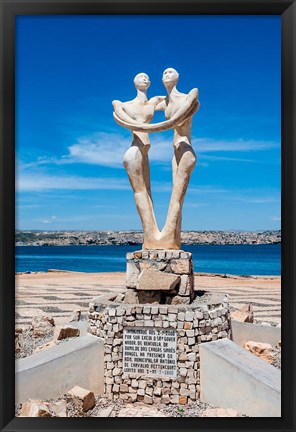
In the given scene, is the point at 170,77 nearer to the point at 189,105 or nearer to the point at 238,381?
the point at 189,105

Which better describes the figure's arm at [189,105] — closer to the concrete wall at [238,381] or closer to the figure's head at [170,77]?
the figure's head at [170,77]

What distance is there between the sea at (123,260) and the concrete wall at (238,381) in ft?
90.8

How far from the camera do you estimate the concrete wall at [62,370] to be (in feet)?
24.2

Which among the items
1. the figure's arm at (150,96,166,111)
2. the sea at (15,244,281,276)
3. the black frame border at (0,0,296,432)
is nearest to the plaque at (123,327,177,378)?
the black frame border at (0,0,296,432)

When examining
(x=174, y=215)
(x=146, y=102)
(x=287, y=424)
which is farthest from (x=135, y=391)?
(x=146, y=102)

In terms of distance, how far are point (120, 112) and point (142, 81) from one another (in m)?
0.86

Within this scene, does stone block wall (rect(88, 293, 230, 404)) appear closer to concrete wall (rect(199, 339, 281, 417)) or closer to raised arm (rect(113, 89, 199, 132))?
concrete wall (rect(199, 339, 281, 417))

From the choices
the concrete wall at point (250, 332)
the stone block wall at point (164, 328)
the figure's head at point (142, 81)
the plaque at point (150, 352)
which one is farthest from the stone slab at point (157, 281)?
the figure's head at point (142, 81)

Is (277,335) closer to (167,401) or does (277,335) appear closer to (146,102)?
(167,401)

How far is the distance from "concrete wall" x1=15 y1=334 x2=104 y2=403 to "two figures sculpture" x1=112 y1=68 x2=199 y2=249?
229 centimetres

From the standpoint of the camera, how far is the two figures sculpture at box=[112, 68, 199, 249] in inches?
352

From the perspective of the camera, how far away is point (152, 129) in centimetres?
850

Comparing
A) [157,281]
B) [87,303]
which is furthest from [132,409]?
[87,303]

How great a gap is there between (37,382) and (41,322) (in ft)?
16.7
